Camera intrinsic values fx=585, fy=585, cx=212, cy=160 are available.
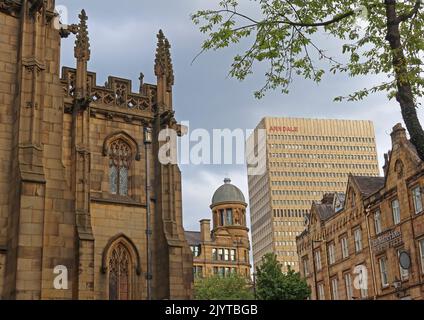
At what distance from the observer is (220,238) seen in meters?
84.0

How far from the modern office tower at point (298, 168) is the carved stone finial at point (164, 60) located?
395 feet

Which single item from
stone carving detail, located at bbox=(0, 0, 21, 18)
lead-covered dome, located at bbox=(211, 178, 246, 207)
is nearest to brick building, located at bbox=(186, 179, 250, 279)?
lead-covered dome, located at bbox=(211, 178, 246, 207)

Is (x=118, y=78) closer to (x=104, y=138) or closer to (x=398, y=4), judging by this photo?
(x=104, y=138)

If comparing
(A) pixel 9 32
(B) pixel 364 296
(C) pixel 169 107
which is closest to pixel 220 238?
(B) pixel 364 296

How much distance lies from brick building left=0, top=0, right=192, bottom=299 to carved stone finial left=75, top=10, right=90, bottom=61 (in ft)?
0.18

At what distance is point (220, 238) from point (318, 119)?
8879cm

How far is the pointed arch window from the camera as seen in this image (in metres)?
28.5

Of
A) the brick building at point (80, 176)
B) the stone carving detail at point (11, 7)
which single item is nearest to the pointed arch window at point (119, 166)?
the brick building at point (80, 176)

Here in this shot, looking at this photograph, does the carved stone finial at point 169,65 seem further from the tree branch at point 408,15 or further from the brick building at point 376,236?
the tree branch at point 408,15

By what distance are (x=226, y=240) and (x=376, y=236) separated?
46.3m

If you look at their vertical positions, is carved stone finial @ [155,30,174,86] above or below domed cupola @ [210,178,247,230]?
below

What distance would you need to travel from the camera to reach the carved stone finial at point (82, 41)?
2864 cm

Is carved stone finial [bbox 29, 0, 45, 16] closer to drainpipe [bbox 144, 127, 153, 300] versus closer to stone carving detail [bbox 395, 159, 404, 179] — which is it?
drainpipe [bbox 144, 127, 153, 300]

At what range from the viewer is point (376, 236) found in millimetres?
39375
